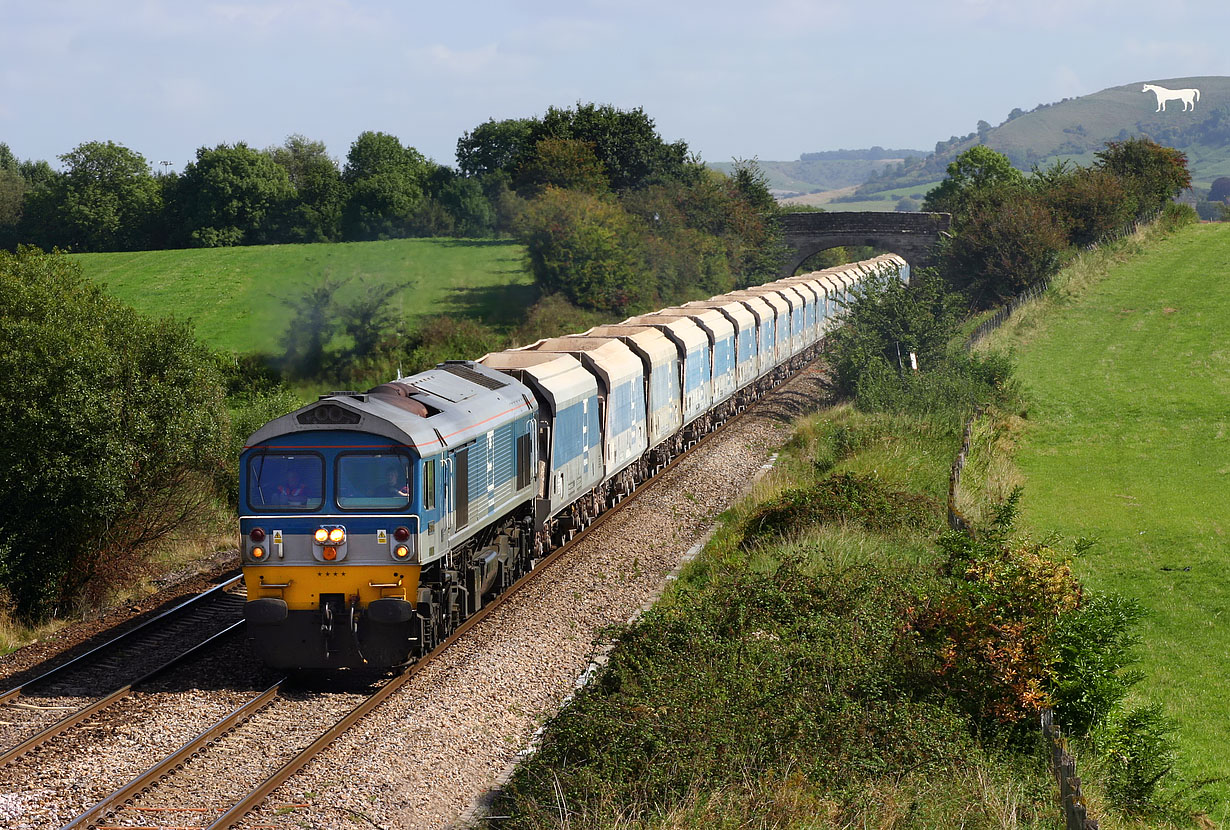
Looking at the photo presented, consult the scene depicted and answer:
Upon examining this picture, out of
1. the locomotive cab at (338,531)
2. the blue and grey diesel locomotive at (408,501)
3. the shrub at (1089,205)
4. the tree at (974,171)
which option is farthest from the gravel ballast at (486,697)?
the tree at (974,171)

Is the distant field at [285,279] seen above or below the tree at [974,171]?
below

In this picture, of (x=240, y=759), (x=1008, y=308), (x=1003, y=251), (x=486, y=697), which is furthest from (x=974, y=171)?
(x=240, y=759)

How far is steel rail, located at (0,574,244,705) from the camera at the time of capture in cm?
1484

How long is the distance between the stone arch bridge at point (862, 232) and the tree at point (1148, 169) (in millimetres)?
14460

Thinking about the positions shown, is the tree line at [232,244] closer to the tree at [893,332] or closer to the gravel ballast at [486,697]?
the gravel ballast at [486,697]

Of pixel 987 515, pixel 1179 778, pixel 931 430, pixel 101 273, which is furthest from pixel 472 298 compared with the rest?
pixel 1179 778

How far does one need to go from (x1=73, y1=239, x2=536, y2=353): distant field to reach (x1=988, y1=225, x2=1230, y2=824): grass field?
28812 mm

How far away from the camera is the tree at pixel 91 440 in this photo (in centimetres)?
2023

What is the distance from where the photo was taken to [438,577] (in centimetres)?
1516

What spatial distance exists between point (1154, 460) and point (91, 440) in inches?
1010

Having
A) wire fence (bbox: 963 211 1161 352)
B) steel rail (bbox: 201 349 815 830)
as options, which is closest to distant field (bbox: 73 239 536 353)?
wire fence (bbox: 963 211 1161 352)

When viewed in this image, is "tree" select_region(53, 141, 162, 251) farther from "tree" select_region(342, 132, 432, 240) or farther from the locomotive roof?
the locomotive roof

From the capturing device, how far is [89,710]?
13.6 m

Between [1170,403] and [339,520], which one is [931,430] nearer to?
[1170,403]
